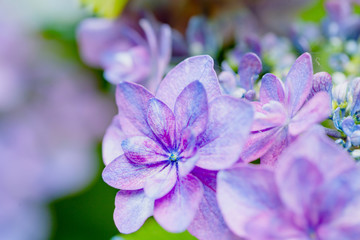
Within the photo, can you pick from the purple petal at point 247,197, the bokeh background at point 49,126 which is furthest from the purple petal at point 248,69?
the bokeh background at point 49,126

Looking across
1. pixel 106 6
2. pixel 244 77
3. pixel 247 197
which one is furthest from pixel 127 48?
pixel 247 197

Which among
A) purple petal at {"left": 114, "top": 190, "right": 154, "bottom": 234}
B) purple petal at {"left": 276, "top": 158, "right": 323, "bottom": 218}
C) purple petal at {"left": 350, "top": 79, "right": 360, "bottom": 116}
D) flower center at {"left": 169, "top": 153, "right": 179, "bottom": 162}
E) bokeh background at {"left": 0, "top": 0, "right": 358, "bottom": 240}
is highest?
purple petal at {"left": 350, "top": 79, "right": 360, "bottom": 116}

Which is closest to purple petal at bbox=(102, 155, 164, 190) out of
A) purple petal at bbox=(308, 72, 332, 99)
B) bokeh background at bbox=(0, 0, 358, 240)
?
purple petal at bbox=(308, 72, 332, 99)

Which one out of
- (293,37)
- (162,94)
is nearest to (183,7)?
(293,37)

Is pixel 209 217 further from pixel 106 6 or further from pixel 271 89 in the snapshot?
pixel 106 6

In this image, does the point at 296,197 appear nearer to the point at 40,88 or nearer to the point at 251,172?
the point at 251,172

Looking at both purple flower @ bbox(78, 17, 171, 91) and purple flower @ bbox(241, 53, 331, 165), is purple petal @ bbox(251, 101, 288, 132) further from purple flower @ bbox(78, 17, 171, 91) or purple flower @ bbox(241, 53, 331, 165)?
purple flower @ bbox(78, 17, 171, 91)
